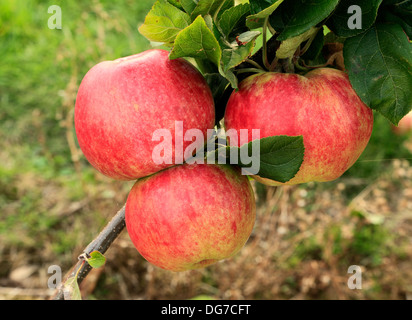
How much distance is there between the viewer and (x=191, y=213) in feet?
1.42

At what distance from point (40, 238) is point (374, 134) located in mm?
1465

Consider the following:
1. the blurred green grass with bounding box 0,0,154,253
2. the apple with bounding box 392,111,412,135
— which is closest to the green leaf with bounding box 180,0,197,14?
the apple with bounding box 392,111,412,135

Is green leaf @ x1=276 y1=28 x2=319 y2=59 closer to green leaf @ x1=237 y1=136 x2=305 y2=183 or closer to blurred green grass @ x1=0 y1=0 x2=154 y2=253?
green leaf @ x1=237 y1=136 x2=305 y2=183

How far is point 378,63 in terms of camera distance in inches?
15.8

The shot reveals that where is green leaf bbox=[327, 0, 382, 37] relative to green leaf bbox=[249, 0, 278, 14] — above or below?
below

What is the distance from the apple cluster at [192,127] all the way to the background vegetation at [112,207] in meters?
0.82

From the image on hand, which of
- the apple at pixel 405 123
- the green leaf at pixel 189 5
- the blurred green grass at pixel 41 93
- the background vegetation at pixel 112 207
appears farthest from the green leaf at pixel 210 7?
the blurred green grass at pixel 41 93

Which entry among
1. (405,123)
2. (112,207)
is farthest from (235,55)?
(405,123)

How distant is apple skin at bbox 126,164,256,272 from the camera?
0.44 meters

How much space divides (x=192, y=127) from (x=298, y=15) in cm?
15

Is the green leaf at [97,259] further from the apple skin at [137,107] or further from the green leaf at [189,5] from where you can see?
the green leaf at [189,5]

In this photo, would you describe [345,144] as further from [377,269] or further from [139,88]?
[377,269]

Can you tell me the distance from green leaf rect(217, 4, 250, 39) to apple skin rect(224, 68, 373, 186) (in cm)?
6
